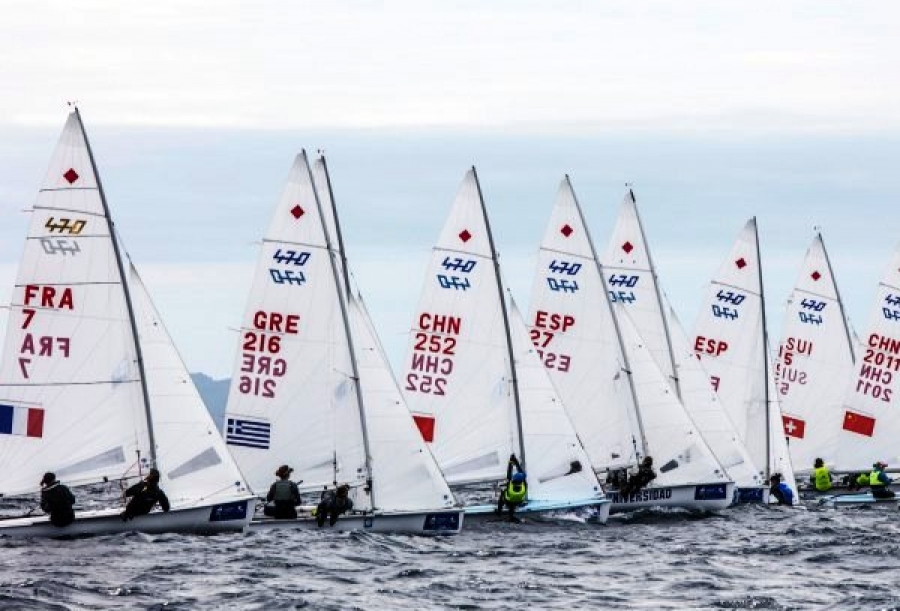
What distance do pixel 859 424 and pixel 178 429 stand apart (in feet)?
82.0

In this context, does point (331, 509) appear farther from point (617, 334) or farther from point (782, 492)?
point (782, 492)

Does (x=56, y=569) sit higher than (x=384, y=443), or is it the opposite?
(x=384, y=443)

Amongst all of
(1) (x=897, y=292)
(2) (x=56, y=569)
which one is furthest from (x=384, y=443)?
(1) (x=897, y=292)

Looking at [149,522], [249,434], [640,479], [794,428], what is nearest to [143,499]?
[149,522]

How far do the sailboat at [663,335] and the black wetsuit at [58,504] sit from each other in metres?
19.5

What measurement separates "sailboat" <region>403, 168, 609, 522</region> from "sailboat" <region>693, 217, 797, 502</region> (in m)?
13.6

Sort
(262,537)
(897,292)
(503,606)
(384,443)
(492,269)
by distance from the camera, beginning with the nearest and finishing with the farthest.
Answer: (503,606) < (262,537) < (384,443) < (492,269) < (897,292)

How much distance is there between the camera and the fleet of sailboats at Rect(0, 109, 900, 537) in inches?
1367

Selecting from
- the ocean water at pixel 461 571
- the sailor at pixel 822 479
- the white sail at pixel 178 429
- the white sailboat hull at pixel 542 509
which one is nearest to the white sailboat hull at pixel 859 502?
the sailor at pixel 822 479

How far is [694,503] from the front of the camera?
46594mm

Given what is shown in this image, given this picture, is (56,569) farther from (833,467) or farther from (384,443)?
(833,467)

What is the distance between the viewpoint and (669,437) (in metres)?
46.8

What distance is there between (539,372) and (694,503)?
6.83 meters

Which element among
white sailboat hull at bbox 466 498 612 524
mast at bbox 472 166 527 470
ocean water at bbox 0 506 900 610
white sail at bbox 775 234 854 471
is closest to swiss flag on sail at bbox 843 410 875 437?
white sail at bbox 775 234 854 471
